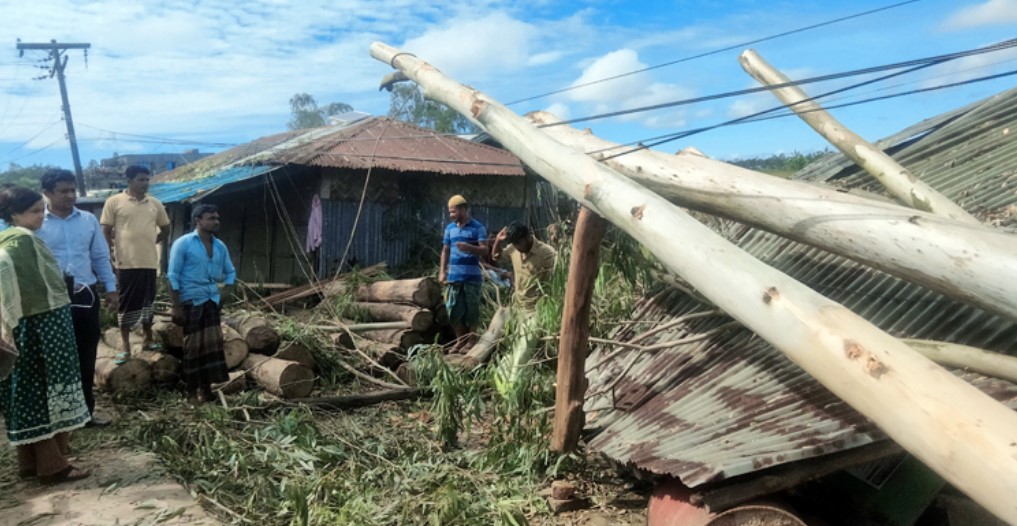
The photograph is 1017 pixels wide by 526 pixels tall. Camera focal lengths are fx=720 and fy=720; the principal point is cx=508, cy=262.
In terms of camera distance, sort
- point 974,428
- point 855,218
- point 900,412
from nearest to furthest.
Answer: point 974,428 < point 900,412 < point 855,218

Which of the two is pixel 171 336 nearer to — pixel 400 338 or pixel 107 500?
pixel 400 338

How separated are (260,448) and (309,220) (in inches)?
323

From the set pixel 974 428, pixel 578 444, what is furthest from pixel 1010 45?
pixel 578 444

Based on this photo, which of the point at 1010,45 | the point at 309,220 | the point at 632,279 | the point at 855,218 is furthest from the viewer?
the point at 309,220

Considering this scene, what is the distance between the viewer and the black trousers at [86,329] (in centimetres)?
537

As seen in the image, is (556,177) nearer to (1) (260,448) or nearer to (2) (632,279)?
(2) (632,279)

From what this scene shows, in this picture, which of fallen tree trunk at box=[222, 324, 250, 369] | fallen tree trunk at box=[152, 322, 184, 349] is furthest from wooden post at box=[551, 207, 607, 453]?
fallen tree trunk at box=[152, 322, 184, 349]

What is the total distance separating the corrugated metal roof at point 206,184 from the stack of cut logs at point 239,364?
15.5 ft

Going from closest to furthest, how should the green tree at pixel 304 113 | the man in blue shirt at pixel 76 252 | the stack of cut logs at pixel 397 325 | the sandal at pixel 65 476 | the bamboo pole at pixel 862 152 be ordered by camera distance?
1. the bamboo pole at pixel 862 152
2. the sandal at pixel 65 476
3. the man in blue shirt at pixel 76 252
4. the stack of cut logs at pixel 397 325
5. the green tree at pixel 304 113

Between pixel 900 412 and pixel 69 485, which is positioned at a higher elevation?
pixel 900 412

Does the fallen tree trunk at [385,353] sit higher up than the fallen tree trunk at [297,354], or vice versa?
the fallen tree trunk at [297,354]

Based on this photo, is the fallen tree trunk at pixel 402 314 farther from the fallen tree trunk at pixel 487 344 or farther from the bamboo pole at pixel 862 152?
the bamboo pole at pixel 862 152

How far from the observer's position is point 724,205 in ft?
12.1

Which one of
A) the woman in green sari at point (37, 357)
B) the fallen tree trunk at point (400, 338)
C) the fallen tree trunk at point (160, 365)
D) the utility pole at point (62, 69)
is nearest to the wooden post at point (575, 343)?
the woman in green sari at point (37, 357)
